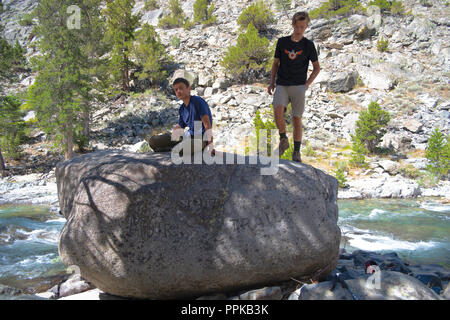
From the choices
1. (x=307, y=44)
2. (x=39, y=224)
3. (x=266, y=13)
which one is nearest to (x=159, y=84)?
(x=266, y=13)

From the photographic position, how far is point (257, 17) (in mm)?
29031

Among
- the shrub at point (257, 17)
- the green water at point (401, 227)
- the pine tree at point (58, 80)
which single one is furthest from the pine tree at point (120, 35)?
the green water at point (401, 227)

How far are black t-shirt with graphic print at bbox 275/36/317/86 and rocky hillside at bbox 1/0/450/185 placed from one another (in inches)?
484

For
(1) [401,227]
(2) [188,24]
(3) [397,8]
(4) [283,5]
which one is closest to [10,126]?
(1) [401,227]

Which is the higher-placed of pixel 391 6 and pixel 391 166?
pixel 391 6

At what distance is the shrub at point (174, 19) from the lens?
33594 millimetres

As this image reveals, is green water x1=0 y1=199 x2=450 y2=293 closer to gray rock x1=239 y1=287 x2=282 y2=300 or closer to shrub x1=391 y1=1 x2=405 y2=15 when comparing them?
gray rock x1=239 y1=287 x2=282 y2=300

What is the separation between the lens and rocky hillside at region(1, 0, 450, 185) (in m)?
18.0

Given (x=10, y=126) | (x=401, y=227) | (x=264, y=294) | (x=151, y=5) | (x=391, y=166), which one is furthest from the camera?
(x=151, y=5)

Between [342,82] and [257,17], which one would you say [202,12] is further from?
[342,82]

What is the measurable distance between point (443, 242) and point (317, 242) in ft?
21.1

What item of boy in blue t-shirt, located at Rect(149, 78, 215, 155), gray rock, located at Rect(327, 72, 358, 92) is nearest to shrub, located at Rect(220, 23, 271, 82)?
gray rock, located at Rect(327, 72, 358, 92)

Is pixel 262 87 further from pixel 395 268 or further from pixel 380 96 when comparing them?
pixel 395 268

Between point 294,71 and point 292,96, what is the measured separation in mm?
360
